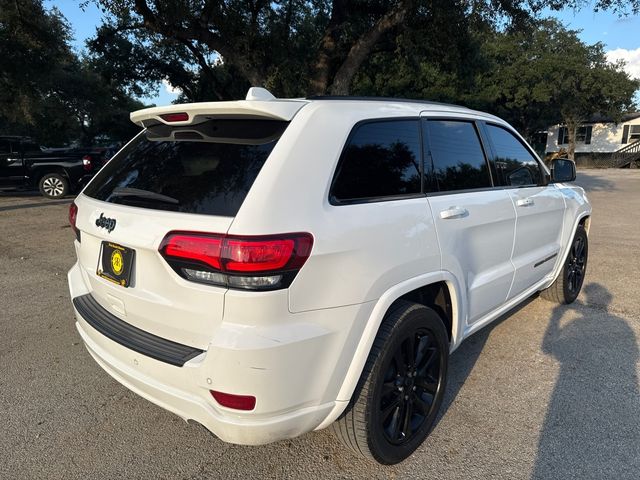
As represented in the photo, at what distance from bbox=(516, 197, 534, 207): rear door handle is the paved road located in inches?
46.0

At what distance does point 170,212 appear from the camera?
2.06 m

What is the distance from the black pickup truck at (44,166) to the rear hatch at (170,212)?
11.6 meters

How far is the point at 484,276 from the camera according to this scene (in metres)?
3.03

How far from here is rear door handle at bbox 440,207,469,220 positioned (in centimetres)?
259

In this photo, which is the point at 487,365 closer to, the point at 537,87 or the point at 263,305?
the point at 263,305

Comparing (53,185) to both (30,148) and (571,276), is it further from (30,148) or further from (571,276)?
(571,276)

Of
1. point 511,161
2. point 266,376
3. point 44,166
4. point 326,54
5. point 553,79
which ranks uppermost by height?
point 553,79

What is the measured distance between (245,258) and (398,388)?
1.17m

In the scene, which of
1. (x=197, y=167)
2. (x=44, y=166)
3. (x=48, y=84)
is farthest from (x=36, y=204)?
(x=197, y=167)

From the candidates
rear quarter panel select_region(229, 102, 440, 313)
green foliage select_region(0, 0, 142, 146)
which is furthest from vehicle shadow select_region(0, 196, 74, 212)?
rear quarter panel select_region(229, 102, 440, 313)

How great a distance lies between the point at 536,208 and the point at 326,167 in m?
2.32

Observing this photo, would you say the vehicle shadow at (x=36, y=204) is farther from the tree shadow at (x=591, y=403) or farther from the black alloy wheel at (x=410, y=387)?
the tree shadow at (x=591, y=403)

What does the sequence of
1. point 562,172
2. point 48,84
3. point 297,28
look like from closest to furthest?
point 562,172 → point 297,28 → point 48,84

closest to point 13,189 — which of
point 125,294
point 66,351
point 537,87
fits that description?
point 66,351
